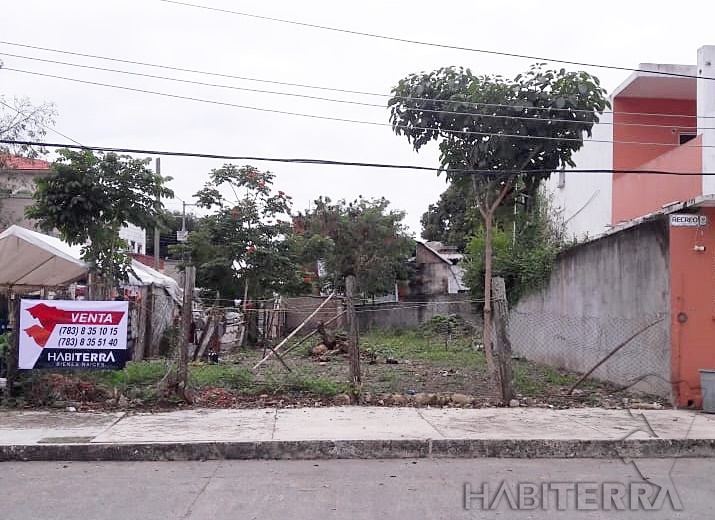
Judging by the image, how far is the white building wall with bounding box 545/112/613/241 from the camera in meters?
19.4

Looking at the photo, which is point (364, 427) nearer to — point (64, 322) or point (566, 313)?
point (64, 322)

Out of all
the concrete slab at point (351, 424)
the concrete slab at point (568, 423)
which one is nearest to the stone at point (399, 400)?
the concrete slab at point (351, 424)

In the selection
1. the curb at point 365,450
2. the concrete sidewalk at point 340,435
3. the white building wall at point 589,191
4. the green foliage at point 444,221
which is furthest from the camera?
the green foliage at point 444,221

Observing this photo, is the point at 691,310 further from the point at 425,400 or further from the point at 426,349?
the point at 426,349

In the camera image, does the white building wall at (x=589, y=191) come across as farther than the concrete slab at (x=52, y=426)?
Yes

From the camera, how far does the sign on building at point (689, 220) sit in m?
11.3

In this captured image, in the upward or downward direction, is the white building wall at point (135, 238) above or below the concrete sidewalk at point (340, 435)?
above

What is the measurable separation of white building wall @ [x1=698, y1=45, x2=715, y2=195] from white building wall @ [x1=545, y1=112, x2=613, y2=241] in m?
2.59

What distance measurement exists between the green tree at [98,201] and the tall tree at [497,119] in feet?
17.2

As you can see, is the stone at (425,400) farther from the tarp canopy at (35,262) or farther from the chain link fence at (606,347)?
the tarp canopy at (35,262)

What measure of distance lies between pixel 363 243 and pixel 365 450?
2663 centimetres

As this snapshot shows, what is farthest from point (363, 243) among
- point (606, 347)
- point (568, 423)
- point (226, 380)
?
point (568, 423)

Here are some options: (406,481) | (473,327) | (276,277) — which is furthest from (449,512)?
(473,327)

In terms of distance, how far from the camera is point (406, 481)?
7.51 metres
